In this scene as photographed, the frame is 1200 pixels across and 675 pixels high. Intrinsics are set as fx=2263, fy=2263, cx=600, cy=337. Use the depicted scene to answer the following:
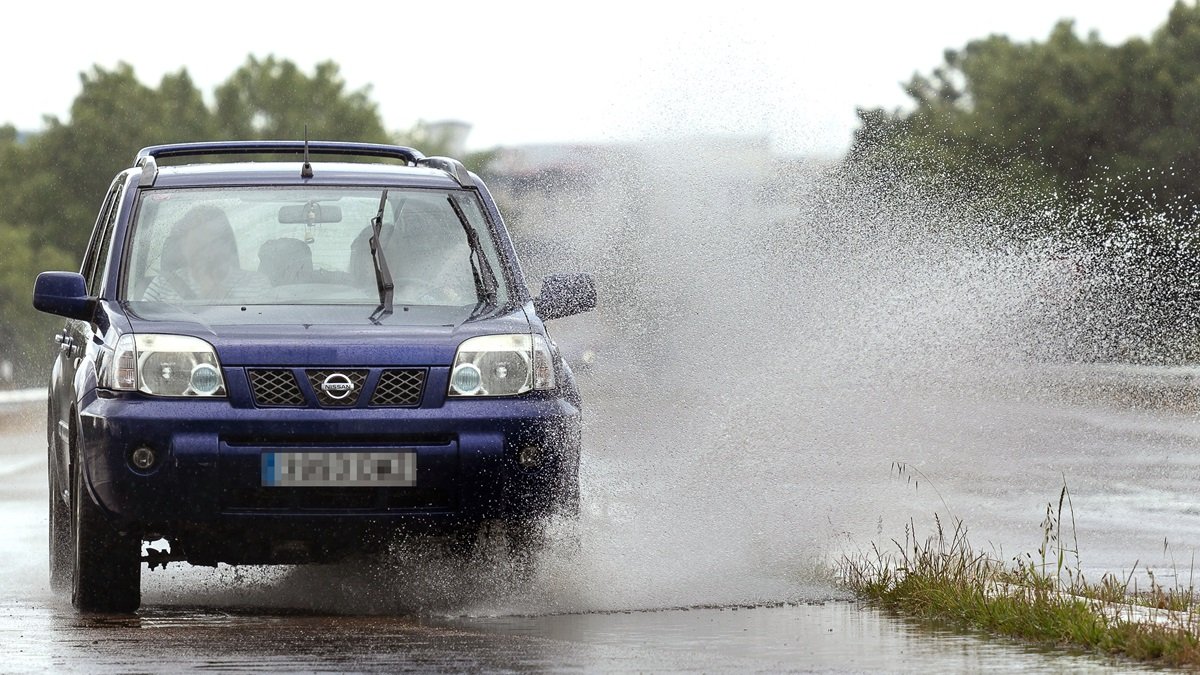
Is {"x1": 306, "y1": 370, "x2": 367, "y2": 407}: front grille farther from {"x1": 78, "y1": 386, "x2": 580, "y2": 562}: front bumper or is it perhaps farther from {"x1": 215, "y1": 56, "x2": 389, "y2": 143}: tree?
{"x1": 215, "y1": 56, "x2": 389, "y2": 143}: tree

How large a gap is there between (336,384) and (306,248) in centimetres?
120

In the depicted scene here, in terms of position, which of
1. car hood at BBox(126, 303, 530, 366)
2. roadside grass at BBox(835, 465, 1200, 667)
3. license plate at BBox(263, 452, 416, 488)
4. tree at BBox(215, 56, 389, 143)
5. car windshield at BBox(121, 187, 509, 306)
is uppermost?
tree at BBox(215, 56, 389, 143)

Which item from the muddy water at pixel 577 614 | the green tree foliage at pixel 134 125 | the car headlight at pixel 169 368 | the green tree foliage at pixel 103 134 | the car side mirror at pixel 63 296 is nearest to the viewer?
the muddy water at pixel 577 614

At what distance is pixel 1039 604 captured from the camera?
7539 millimetres

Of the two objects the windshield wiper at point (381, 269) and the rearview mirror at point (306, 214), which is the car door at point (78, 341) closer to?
the rearview mirror at point (306, 214)

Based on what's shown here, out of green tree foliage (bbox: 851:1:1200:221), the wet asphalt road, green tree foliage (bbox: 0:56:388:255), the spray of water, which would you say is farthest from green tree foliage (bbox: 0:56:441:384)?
the wet asphalt road

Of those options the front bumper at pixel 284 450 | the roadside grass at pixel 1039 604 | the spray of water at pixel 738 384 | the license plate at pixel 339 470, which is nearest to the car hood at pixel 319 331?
the front bumper at pixel 284 450

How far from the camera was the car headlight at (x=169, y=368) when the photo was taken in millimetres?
8016

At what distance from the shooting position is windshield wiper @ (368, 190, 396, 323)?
343 inches

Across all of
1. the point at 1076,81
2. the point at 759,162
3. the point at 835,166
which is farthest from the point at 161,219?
the point at 1076,81

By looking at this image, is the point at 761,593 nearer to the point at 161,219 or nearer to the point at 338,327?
the point at 338,327

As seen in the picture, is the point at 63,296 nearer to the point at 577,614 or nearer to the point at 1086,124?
the point at 577,614

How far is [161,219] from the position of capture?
9172mm

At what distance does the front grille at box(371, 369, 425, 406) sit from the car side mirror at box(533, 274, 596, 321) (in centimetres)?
106
